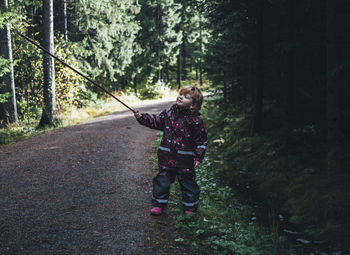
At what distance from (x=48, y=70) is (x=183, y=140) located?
9.48m

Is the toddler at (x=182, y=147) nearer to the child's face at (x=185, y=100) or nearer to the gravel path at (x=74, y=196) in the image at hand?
the child's face at (x=185, y=100)

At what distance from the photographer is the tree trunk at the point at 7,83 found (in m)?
10.8

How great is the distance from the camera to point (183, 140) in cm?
390

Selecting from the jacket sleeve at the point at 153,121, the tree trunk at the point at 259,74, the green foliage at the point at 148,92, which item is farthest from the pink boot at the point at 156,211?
the green foliage at the point at 148,92

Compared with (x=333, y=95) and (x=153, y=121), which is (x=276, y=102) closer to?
(x=333, y=95)

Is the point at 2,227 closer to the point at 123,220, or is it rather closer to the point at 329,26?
the point at 123,220

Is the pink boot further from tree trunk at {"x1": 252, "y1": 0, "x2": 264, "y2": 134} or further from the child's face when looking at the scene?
tree trunk at {"x1": 252, "y1": 0, "x2": 264, "y2": 134}

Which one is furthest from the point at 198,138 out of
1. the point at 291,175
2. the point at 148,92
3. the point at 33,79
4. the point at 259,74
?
the point at 148,92

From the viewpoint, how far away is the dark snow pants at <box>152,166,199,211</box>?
395cm

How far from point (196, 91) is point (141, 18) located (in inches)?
1079

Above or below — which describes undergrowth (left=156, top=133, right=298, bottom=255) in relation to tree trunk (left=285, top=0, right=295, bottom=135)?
below

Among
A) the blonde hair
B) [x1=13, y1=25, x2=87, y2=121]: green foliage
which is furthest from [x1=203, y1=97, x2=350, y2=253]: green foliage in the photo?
[x1=13, y1=25, x2=87, y2=121]: green foliage

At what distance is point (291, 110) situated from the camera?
7.10m

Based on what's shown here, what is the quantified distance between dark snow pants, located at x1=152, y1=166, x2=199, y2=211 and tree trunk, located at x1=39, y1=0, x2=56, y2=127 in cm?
873
